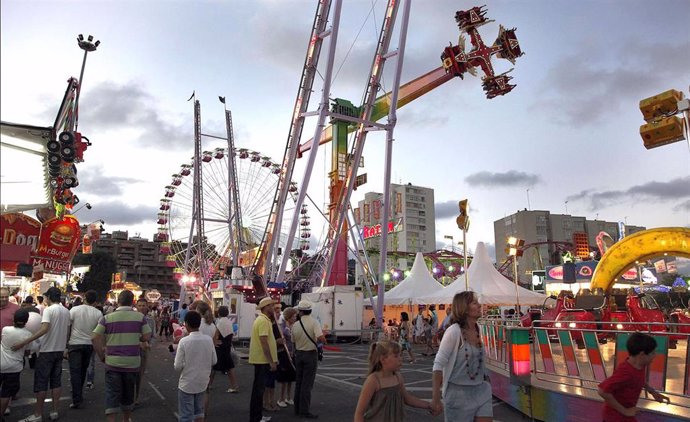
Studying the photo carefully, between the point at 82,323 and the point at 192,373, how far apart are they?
11.2 feet

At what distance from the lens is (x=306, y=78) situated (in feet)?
78.1

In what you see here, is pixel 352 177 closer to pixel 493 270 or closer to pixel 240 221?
pixel 493 270

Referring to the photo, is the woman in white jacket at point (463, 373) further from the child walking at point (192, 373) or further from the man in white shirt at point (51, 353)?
the man in white shirt at point (51, 353)

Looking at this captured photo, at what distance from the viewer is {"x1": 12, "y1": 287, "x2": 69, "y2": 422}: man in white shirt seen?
23.9 ft

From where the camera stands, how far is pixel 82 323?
26.8ft

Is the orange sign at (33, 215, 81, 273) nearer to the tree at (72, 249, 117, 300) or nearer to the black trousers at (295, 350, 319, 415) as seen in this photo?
the black trousers at (295, 350, 319, 415)

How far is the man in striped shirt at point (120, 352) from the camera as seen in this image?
6.05 metres

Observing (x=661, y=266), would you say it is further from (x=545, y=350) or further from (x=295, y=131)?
(x=545, y=350)

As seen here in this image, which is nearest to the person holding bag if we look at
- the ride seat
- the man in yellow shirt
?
the man in yellow shirt

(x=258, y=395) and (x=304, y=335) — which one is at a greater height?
(x=304, y=335)

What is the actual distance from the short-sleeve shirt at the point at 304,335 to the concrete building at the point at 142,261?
117583 mm

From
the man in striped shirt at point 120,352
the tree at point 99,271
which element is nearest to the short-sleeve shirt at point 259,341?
the man in striped shirt at point 120,352

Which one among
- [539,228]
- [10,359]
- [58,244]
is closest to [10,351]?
[10,359]

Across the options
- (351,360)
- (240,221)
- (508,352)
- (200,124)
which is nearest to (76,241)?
(351,360)
